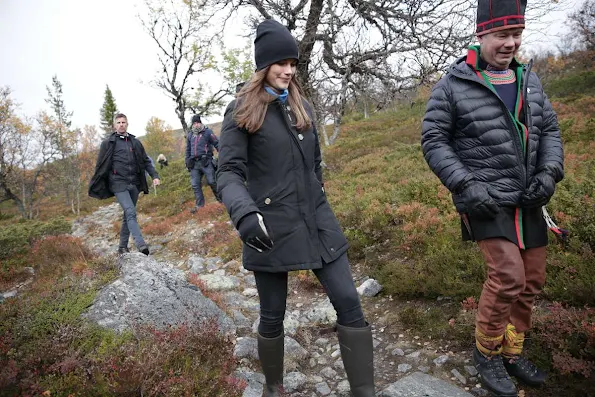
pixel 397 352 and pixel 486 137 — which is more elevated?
pixel 486 137

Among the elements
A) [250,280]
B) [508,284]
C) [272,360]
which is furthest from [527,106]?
[250,280]

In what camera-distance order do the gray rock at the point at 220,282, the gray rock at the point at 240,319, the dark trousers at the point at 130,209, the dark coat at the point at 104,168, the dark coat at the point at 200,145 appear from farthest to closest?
the dark coat at the point at 200,145 < the dark trousers at the point at 130,209 < the dark coat at the point at 104,168 < the gray rock at the point at 220,282 < the gray rock at the point at 240,319

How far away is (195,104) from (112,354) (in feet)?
71.3

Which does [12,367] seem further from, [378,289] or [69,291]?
[378,289]

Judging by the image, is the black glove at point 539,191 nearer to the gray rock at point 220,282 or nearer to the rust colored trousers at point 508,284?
the rust colored trousers at point 508,284

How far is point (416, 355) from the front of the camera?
133 inches

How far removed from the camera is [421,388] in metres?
2.78

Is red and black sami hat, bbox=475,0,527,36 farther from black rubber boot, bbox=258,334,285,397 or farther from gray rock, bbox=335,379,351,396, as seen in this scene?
gray rock, bbox=335,379,351,396

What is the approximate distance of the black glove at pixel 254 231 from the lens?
2090mm

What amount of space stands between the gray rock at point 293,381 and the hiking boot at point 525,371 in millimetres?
1601

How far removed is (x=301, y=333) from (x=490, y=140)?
2.66 m

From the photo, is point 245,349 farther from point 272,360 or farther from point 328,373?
point 272,360

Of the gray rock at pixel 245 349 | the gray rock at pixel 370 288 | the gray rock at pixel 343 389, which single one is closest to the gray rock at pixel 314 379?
the gray rock at pixel 343 389

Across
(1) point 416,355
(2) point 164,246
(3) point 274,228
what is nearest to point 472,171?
(3) point 274,228
